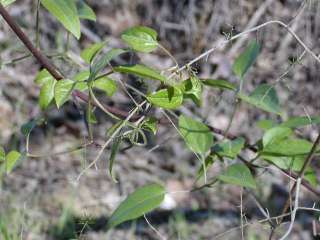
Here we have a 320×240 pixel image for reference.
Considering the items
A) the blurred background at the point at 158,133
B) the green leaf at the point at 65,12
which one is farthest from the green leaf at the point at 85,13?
the blurred background at the point at 158,133

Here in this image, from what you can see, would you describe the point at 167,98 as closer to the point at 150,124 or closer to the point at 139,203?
the point at 150,124

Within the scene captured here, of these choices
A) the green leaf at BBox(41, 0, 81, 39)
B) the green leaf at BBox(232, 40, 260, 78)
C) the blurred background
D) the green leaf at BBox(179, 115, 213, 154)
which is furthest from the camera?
the blurred background

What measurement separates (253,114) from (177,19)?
63 cm

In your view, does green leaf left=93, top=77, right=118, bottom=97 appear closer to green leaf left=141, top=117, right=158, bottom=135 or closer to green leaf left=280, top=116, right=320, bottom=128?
green leaf left=141, top=117, right=158, bottom=135

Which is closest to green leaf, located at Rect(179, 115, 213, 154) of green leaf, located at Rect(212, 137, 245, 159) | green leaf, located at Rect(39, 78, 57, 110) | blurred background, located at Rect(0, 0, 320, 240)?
green leaf, located at Rect(212, 137, 245, 159)

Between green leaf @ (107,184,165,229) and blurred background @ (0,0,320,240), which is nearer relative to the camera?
green leaf @ (107,184,165,229)

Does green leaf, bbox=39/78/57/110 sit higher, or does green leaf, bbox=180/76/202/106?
green leaf, bbox=39/78/57/110

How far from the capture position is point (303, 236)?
9.07ft

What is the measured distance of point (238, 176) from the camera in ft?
3.74

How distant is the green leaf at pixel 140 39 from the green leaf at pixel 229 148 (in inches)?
9.4

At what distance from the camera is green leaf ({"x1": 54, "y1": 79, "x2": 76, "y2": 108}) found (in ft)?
3.59

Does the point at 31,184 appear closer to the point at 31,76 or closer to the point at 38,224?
the point at 38,224

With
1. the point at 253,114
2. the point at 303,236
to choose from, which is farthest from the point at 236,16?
the point at 303,236

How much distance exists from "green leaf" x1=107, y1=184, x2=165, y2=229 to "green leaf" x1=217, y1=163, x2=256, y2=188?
11 cm
